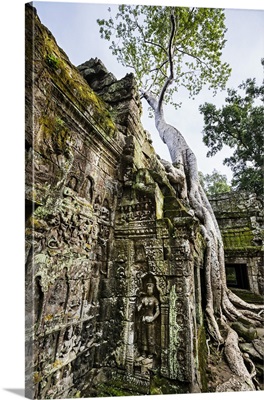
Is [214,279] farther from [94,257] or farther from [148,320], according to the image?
[94,257]

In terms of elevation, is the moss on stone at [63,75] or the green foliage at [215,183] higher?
the green foliage at [215,183]

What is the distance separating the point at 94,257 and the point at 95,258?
38 millimetres

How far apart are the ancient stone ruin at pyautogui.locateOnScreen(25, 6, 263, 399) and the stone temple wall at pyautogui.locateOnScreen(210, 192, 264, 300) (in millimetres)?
3498

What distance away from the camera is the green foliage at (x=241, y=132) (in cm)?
464

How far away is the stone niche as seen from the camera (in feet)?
6.59

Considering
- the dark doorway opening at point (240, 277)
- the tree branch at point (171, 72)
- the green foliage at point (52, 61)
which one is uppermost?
the tree branch at point (171, 72)

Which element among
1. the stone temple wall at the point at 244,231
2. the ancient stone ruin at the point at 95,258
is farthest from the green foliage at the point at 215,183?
the ancient stone ruin at the point at 95,258

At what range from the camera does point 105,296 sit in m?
2.94

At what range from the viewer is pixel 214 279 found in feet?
15.5

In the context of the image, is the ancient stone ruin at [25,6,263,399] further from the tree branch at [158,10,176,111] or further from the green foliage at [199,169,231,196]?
the green foliage at [199,169,231,196]

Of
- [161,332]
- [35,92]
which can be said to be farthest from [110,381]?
[35,92]

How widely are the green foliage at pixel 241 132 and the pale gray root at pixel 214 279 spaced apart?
77cm

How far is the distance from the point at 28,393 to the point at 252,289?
597cm

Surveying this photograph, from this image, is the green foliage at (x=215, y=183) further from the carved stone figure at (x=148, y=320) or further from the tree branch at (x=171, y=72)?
the carved stone figure at (x=148, y=320)
